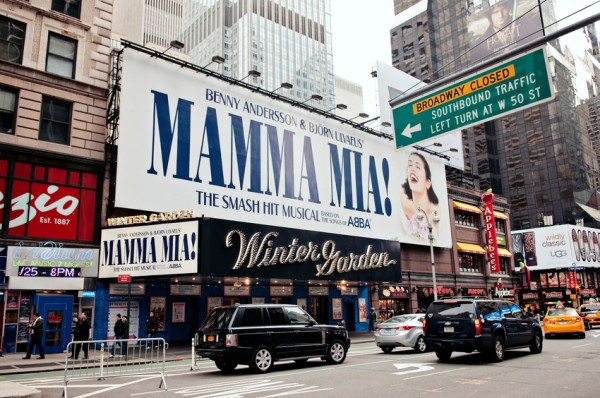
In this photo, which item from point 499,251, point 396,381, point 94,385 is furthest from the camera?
point 499,251

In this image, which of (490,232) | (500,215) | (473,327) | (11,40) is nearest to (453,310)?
(473,327)

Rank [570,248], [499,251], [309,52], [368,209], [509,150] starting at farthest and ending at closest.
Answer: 1. [309,52]
2. [509,150]
3. [570,248]
4. [499,251]
5. [368,209]

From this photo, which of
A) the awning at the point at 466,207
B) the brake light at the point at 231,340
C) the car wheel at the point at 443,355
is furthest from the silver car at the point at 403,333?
the awning at the point at 466,207

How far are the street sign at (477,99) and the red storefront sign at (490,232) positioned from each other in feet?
149

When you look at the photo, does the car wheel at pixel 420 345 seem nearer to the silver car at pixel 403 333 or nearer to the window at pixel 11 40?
the silver car at pixel 403 333

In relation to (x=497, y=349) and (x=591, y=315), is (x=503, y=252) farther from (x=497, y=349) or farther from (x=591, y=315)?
(x=497, y=349)

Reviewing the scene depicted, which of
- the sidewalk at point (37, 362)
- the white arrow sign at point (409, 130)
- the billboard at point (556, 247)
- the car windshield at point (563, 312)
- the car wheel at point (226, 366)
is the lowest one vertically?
the sidewalk at point (37, 362)

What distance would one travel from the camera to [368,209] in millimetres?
42750

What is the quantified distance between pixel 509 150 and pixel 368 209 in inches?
3115

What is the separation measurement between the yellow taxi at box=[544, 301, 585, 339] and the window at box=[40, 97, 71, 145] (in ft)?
87.7

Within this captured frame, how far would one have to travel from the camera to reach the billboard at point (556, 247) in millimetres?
72875

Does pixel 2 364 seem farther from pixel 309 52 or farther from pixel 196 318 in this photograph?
pixel 309 52

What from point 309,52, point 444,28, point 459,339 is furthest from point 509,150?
point 459,339

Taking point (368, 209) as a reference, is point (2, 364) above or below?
below
